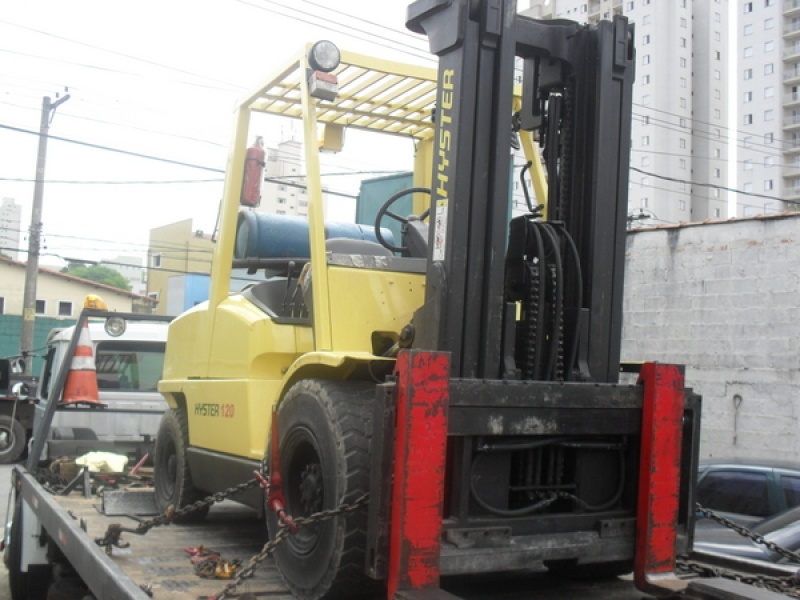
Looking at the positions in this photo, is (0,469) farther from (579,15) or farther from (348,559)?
(579,15)

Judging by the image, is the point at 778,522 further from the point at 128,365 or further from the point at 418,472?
the point at 128,365

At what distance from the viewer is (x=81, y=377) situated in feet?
22.1

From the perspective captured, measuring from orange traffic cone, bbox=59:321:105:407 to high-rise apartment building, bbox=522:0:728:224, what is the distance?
7253 cm

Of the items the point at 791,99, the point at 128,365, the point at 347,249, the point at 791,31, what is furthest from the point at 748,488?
the point at 791,31

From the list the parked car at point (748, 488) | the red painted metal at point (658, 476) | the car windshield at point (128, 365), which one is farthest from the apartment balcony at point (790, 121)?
the red painted metal at point (658, 476)

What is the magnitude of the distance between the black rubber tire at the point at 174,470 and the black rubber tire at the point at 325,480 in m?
1.33

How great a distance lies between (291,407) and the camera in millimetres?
3748

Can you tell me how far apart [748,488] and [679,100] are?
75.4m

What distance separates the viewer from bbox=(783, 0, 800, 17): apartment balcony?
9181 cm

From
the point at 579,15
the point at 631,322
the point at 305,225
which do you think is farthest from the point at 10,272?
the point at 579,15

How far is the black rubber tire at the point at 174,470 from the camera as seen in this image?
16.8 ft

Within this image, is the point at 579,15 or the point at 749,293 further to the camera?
the point at 579,15

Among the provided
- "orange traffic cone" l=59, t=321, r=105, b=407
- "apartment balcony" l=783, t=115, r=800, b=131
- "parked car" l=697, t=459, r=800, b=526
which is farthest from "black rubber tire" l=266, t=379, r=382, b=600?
"apartment balcony" l=783, t=115, r=800, b=131

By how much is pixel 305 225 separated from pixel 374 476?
198cm
